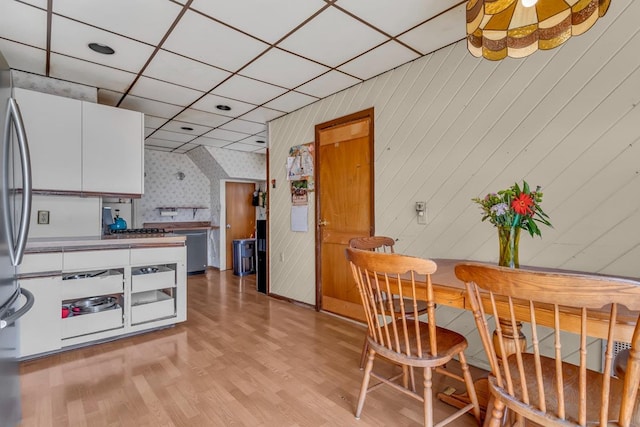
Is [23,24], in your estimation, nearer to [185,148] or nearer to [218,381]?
[218,381]

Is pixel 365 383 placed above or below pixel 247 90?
below

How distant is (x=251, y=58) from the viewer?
2768mm

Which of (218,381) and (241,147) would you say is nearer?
(218,381)

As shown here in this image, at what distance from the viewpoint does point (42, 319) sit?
8.17 ft

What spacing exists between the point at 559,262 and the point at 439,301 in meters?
1.07

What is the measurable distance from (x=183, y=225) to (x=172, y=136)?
1925 mm

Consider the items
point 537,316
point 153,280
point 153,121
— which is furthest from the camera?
point 153,121

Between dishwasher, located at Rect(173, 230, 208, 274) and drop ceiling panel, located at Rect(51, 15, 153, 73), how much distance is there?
368 cm

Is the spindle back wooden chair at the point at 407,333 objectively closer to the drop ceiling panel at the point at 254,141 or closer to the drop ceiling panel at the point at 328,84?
the drop ceiling panel at the point at 328,84

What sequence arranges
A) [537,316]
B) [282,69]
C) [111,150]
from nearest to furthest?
[537,316], [282,69], [111,150]

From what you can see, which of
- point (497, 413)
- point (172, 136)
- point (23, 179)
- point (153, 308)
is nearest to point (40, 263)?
point (153, 308)

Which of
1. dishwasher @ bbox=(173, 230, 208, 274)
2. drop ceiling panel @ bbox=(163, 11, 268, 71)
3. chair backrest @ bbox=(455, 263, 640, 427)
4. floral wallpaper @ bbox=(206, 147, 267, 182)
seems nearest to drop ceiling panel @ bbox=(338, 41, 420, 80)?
drop ceiling panel @ bbox=(163, 11, 268, 71)

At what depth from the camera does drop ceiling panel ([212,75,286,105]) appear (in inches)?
128

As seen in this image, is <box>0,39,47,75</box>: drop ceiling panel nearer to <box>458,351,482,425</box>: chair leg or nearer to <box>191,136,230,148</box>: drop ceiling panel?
<box>191,136,230,148</box>: drop ceiling panel
